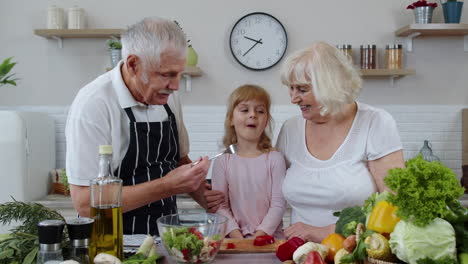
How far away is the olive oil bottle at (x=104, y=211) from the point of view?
137cm

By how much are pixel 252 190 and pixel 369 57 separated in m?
1.95

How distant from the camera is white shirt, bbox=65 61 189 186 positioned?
1896mm

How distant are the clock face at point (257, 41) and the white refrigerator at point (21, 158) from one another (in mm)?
1556

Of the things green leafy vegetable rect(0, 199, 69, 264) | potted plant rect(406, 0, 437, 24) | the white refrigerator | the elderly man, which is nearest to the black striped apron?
the elderly man

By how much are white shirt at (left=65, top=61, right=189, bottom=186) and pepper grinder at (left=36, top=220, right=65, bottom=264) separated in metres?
0.66

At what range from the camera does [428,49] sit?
163 inches

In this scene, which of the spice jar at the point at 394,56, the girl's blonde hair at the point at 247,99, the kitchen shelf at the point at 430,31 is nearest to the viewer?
the girl's blonde hair at the point at 247,99

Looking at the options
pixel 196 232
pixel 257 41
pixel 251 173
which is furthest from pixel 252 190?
pixel 257 41

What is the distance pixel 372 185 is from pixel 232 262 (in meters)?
0.80

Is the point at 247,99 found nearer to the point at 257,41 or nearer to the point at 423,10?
the point at 257,41

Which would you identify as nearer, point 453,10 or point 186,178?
point 186,178

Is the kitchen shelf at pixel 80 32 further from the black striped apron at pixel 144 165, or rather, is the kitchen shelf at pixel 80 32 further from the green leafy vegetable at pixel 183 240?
the green leafy vegetable at pixel 183 240

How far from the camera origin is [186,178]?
75.5 inches

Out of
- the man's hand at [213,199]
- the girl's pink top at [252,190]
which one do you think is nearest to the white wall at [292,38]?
the girl's pink top at [252,190]
